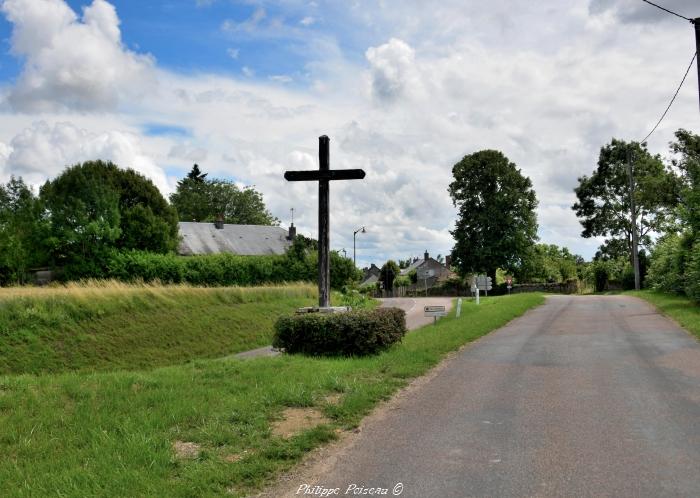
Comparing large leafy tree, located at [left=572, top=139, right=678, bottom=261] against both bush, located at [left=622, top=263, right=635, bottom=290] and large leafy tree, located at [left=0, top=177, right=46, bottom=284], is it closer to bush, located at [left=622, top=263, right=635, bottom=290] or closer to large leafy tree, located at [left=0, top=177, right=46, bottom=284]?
bush, located at [left=622, top=263, right=635, bottom=290]

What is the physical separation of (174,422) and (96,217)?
37.8 metres

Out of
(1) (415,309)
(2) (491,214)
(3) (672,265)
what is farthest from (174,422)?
(2) (491,214)

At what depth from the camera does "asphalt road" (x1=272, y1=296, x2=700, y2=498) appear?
505 centimetres

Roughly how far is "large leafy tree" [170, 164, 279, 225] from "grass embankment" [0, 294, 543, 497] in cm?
7263

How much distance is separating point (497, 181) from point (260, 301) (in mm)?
37008

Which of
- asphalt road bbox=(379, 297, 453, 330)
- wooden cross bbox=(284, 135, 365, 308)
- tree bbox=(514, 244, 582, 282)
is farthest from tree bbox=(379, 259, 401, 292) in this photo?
wooden cross bbox=(284, 135, 365, 308)

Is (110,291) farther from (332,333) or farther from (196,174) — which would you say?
(196,174)

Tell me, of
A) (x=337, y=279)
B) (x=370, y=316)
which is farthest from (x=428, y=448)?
(x=337, y=279)

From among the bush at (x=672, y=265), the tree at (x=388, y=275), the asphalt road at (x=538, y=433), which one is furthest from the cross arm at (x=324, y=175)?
the tree at (x=388, y=275)

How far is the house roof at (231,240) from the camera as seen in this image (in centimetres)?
5728

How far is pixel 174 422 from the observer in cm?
679

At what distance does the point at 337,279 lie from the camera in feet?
147

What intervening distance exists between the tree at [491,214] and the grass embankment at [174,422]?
49.0 m

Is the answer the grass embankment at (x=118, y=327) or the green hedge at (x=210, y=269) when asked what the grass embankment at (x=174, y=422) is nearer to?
the grass embankment at (x=118, y=327)
